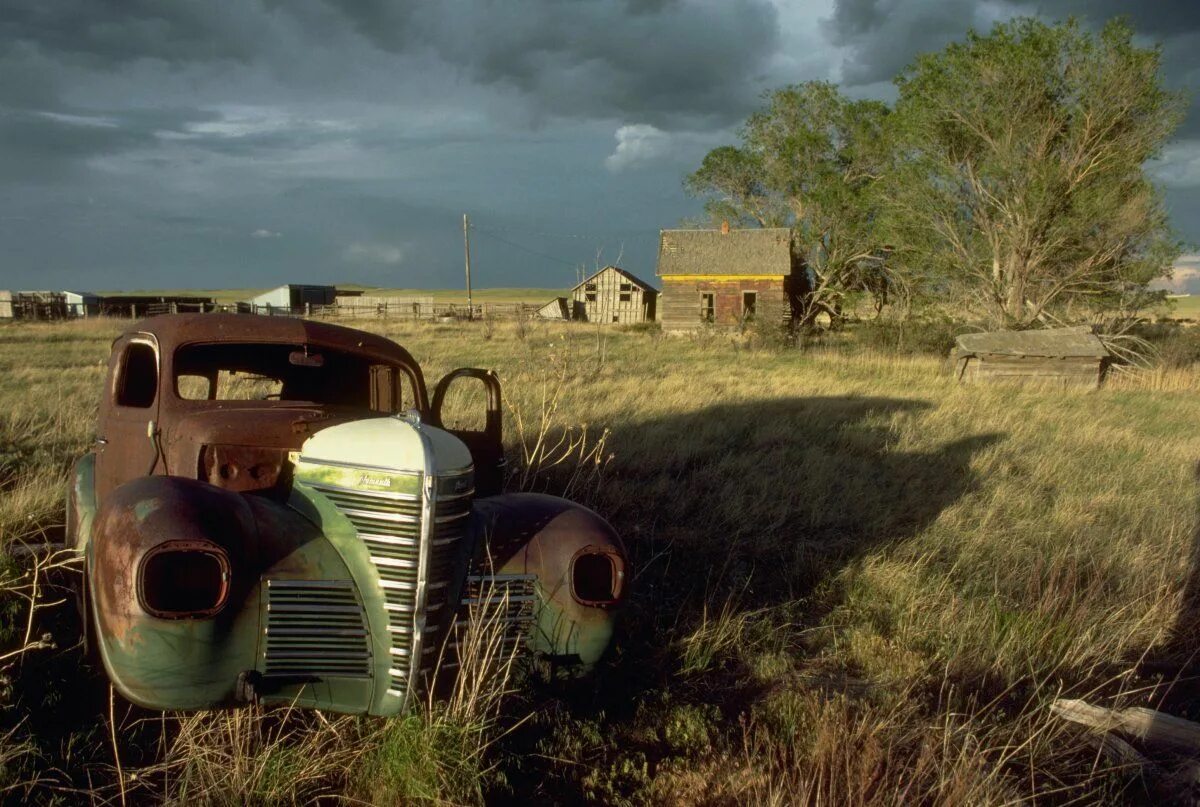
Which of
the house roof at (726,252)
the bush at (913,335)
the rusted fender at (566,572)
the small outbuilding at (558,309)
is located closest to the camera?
the rusted fender at (566,572)

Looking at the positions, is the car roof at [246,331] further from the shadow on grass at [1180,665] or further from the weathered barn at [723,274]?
the weathered barn at [723,274]

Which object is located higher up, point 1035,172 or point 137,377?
point 1035,172

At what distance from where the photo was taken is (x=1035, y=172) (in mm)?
24016

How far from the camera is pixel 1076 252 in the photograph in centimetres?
2442

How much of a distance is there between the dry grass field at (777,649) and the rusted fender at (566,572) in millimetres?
224

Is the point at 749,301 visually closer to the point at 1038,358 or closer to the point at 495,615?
the point at 1038,358

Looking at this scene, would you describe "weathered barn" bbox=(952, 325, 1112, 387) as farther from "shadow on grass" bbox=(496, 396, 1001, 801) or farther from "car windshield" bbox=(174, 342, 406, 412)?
"car windshield" bbox=(174, 342, 406, 412)

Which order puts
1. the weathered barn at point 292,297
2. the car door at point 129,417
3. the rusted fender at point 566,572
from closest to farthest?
the rusted fender at point 566,572 → the car door at point 129,417 → the weathered barn at point 292,297

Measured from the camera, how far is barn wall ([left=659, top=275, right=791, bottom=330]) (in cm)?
3897

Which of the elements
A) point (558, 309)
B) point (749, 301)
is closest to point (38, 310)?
point (558, 309)

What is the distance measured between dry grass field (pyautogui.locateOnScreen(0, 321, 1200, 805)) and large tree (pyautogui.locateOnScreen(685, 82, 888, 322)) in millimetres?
32272

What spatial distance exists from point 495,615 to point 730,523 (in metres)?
3.49

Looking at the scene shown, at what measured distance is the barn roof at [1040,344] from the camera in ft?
60.5

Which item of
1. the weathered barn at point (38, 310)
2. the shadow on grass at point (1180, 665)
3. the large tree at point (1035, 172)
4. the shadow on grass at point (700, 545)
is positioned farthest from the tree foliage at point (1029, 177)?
the weathered barn at point (38, 310)
